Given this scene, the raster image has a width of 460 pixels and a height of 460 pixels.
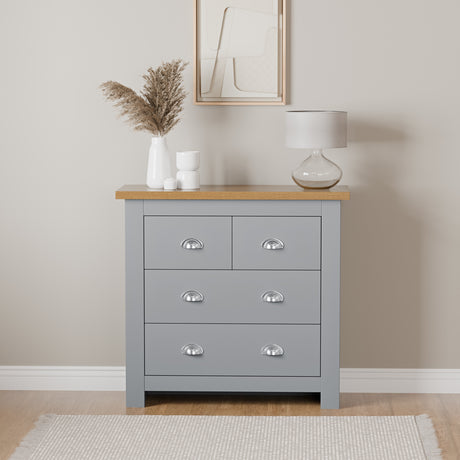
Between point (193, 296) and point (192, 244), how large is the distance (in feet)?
0.73

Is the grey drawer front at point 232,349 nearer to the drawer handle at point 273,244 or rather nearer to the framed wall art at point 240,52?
the drawer handle at point 273,244

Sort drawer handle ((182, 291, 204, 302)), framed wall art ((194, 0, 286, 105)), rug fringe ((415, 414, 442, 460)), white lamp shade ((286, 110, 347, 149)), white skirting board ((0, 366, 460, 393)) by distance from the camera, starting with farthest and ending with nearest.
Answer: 1. white skirting board ((0, 366, 460, 393))
2. framed wall art ((194, 0, 286, 105))
3. drawer handle ((182, 291, 204, 302))
4. white lamp shade ((286, 110, 347, 149))
5. rug fringe ((415, 414, 442, 460))

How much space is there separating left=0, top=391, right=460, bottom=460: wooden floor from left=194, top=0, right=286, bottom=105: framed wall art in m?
1.33

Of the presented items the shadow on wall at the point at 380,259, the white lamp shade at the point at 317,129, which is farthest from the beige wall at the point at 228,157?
the white lamp shade at the point at 317,129

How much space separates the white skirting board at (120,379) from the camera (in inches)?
142

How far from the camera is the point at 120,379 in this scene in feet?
12.0

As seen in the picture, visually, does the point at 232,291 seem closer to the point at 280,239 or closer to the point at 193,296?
the point at 193,296

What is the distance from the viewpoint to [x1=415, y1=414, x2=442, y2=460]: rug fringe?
2879 mm

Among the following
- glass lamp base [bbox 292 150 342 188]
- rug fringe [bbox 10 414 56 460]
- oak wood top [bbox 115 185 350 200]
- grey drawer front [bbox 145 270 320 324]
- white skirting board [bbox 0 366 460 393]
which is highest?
glass lamp base [bbox 292 150 342 188]

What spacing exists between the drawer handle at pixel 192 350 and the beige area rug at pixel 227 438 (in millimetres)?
264

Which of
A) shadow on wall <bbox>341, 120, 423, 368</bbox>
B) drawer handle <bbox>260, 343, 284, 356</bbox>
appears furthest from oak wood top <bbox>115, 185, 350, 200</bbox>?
drawer handle <bbox>260, 343, 284, 356</bbox>

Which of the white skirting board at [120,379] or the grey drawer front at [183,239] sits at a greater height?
the grey drawer front at [183,239]

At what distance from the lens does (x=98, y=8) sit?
11.3ft

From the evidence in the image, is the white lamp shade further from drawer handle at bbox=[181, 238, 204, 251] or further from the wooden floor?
the wooden floor
